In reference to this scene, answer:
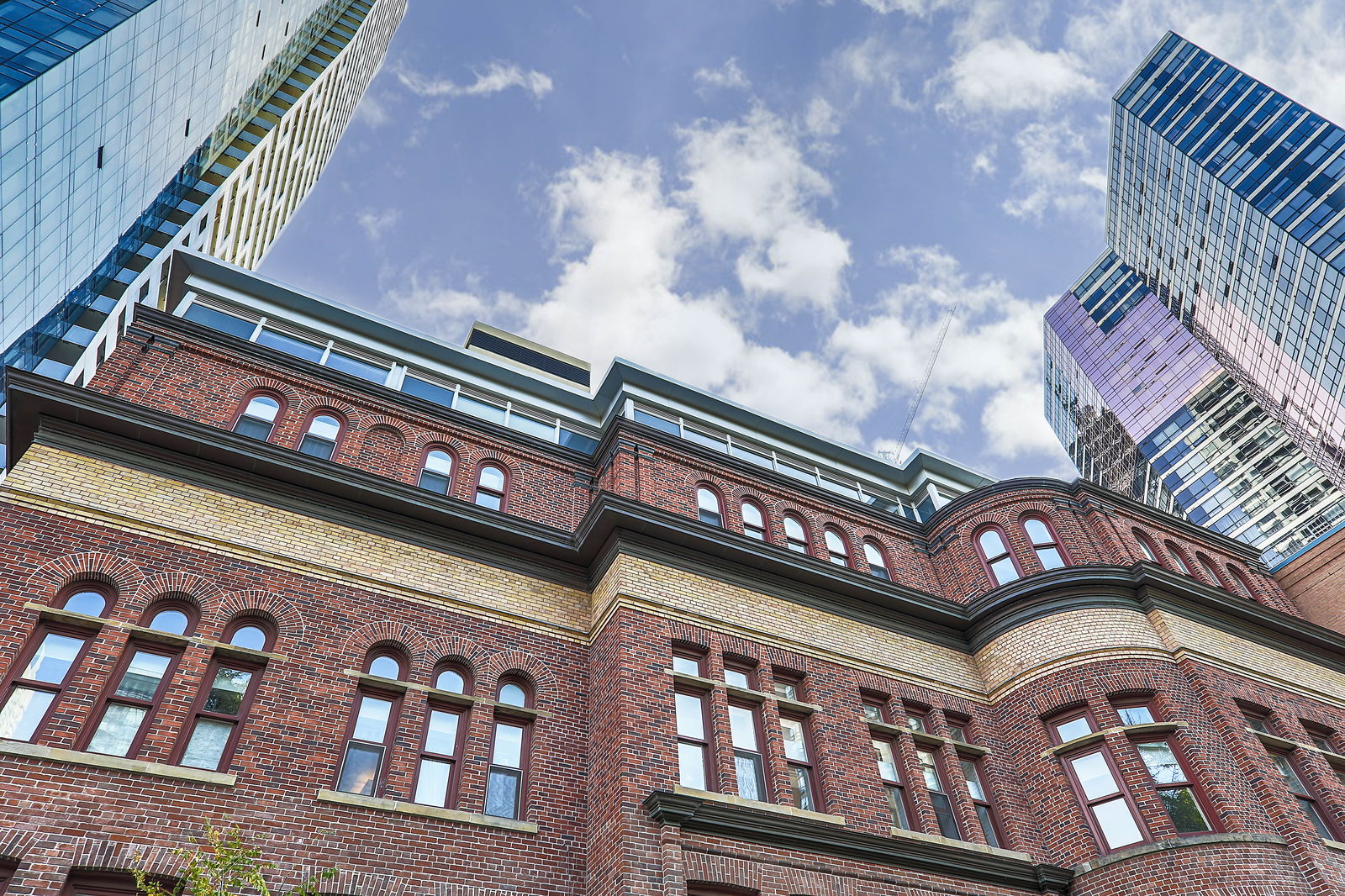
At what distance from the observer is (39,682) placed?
1166 cm

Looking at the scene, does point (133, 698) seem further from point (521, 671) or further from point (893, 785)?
point (893, 785)

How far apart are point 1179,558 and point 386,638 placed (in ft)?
67.5

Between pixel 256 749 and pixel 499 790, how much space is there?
143 inches

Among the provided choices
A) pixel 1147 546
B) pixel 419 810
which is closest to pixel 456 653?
pixel 419 810

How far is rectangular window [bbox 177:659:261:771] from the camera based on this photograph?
11891 mm

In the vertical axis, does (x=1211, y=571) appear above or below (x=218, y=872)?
above

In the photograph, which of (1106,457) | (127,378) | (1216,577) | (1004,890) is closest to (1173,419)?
(1106,457)

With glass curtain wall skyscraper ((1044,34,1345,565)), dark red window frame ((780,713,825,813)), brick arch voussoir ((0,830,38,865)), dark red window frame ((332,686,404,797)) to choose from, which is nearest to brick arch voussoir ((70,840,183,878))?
brick arch voussoir ((0,830,38,865))

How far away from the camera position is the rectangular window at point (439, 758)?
42.3 ft

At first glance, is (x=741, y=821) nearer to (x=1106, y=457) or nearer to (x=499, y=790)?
(x=499, y=790)

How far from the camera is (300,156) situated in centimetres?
7850

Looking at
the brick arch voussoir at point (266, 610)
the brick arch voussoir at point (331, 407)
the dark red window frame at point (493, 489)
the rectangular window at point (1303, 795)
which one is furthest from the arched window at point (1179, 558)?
the brick arch voussoir at point (266, 610)

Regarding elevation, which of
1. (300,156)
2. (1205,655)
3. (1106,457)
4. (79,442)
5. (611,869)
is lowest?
(611,869)

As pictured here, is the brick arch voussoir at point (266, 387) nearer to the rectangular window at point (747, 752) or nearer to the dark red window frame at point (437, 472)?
the dark red window frame at point (437, 472)
